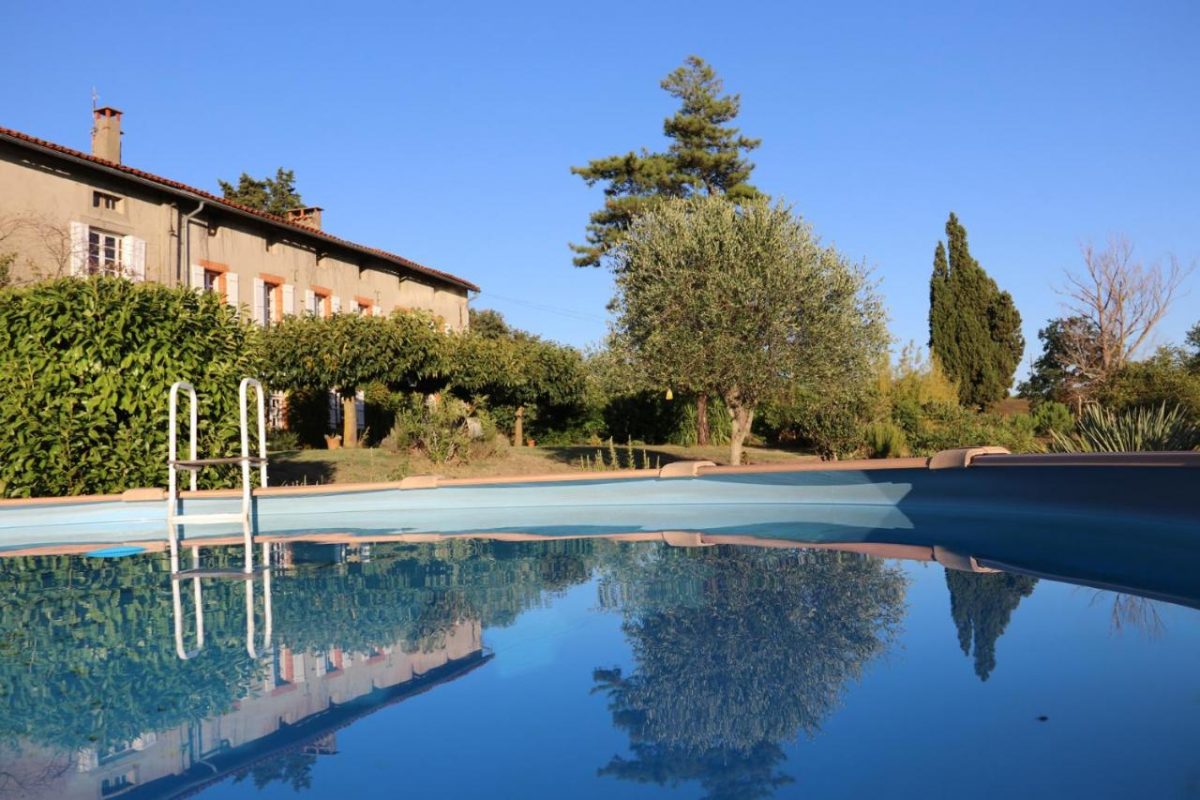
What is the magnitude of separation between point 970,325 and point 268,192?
2931cm

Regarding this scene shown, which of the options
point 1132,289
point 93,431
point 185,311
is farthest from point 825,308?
point 1132,289

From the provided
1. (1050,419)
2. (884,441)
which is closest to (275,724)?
(884,441)

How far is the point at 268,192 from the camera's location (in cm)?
3891

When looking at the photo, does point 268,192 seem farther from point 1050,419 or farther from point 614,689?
point 614,689

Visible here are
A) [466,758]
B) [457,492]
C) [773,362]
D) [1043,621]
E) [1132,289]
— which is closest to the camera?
[466,758]

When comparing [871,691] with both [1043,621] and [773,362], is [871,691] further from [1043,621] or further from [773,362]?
[773,362]

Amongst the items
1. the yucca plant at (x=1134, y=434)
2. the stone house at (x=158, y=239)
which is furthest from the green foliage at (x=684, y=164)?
the yucca plant at (x=1134, y=434)

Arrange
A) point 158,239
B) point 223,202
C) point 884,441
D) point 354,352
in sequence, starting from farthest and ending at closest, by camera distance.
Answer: point 223,202 < point 158,239 < point 884,441 < point 354,352

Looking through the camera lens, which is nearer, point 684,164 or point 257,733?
point 257,733

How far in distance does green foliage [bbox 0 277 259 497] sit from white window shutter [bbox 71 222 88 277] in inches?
358

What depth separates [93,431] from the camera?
8555 millimetres

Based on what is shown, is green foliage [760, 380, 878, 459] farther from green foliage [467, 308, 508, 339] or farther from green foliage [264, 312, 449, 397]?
green foliage [467, 308, 508, 339]

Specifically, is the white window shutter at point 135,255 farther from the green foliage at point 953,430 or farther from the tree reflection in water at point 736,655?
the tree reflection in water at point 736,655

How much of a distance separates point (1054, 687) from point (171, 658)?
10.5ft
